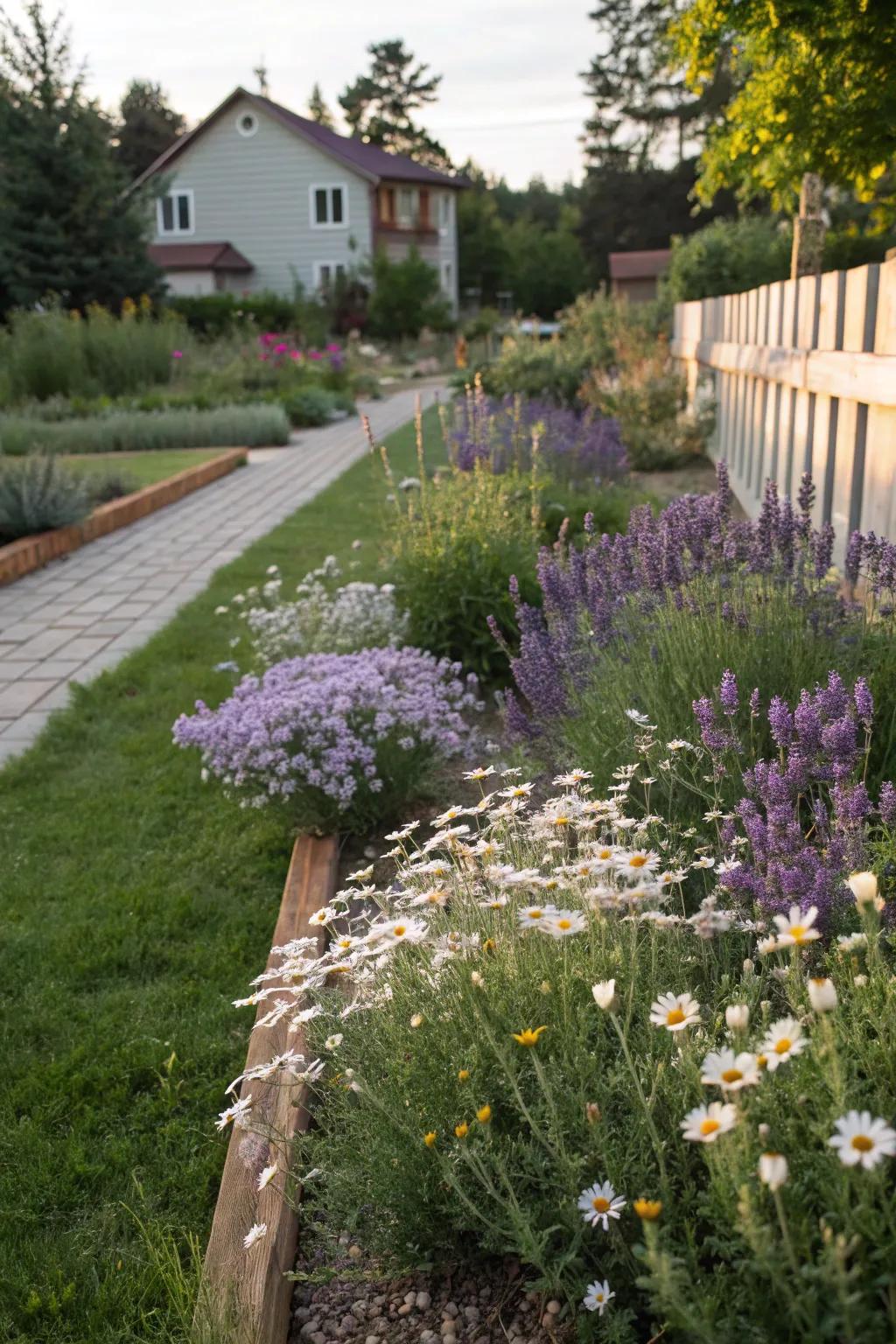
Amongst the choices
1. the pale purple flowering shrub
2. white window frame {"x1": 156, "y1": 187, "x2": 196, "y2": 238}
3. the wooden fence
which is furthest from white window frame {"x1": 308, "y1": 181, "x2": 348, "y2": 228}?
the pale purple flowering shrub

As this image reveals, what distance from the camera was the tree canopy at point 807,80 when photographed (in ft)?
18.3

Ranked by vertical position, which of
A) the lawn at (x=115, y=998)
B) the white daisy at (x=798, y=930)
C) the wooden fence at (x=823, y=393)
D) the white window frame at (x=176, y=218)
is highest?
the white window frame at (x=176, y=218)

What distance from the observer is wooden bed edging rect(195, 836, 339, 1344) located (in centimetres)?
187

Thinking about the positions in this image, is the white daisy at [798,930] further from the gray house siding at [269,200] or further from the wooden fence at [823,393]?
the gray house siding at [269,200]

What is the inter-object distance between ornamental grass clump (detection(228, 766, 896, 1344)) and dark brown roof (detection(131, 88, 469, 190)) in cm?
3798

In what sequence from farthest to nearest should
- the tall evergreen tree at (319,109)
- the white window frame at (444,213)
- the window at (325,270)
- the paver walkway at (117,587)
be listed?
the tall evergreen tree at (319,109) → the white window frame at (444,213) → the window at (325,270) → the paver walkway at (117,587)

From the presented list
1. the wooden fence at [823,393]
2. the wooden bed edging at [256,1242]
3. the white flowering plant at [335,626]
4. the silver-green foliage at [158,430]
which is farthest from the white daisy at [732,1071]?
the silver-green foliage at [158,430]

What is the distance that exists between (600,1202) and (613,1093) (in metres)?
0.34

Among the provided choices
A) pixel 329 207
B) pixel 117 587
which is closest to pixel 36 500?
pixel 117 587

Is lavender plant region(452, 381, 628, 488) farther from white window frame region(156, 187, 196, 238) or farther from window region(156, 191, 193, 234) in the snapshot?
window region(156, 191, 193, 234)

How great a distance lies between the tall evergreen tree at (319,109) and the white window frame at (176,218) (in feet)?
95.2

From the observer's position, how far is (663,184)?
159ft

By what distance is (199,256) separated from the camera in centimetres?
3806

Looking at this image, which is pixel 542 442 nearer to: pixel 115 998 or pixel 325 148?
pixel 115 998
